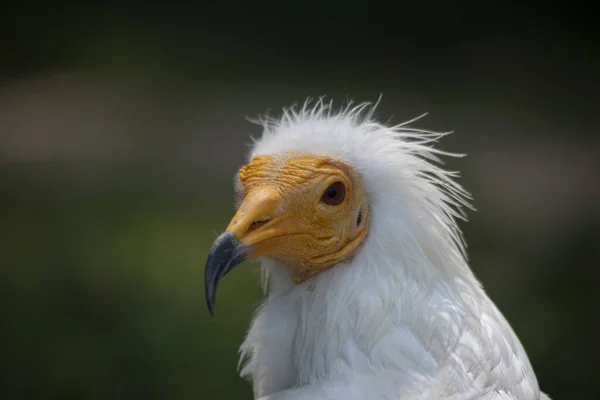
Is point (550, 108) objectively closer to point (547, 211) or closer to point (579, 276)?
point (547, 211)

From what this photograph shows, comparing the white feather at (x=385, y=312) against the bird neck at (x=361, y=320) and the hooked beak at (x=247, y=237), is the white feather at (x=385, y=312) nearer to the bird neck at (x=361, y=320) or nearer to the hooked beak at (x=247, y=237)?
the bird neck at (x=361, y=320)

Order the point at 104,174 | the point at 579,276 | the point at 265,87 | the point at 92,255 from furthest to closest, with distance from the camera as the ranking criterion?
1. the point at 265,87
2. the point at 104,174
3. the point at 92,255
4. the point at 579,276

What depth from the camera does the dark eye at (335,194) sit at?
6.01 feet

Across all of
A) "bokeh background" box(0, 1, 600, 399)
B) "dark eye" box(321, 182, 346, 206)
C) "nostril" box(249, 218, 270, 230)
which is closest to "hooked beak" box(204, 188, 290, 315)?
"nostril" box(249, 218, 270, 230)

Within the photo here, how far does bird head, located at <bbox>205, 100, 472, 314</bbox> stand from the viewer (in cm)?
179

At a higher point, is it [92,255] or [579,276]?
[92,255]

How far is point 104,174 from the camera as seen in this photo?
5637 millimetres

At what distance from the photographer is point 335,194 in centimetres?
184

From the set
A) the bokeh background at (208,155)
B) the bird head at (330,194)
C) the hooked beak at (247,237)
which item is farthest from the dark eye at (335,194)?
the bokeh background at (208,155)

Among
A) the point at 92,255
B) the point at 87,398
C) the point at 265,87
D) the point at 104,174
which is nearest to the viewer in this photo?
the point at 87,398

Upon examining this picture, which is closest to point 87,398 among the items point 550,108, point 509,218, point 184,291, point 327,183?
point 184,291

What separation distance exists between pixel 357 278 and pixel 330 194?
0.23 meters

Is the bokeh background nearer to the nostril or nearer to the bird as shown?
the bird

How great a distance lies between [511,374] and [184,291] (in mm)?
3043
